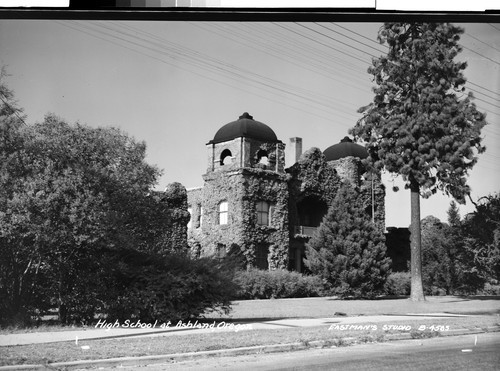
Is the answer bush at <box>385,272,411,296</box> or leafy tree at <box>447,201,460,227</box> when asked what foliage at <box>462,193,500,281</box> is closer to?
leafy tree at <box>447,201,460,227</box>

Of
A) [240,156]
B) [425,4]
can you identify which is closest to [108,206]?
[240,156]

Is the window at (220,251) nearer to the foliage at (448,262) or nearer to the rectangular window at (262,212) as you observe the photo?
the rectangular window at (262,212)

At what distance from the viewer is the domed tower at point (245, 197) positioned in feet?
23.4

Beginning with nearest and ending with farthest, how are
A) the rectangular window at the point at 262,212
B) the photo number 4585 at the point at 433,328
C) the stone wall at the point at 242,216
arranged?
the photo number 4585 at the point at 433,328 → the stone wall at the point at 242,216 → the rectangular window at the point at 262,212

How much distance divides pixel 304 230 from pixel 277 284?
75 cm

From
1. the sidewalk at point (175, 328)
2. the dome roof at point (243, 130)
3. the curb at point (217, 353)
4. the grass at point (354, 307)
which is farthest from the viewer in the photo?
the grass at point (354, 307)

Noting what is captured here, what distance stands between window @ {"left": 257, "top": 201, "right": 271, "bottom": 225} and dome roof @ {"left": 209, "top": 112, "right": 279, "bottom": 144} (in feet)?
4.03

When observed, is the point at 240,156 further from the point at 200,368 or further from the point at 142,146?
the point at 200,368

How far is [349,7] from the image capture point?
6.07 m

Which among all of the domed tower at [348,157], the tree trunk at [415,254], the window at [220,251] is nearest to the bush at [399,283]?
the tree trunk at [415,254]

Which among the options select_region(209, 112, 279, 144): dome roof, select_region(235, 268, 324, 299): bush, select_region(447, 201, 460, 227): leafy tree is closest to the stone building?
select_region(209, 112, 279, 144): dome roof

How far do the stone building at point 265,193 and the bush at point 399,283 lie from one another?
664 millimetres

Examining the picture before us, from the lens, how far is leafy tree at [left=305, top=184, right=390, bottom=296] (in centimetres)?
770

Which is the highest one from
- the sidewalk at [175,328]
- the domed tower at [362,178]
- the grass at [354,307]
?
the domed tower at [362,178]
